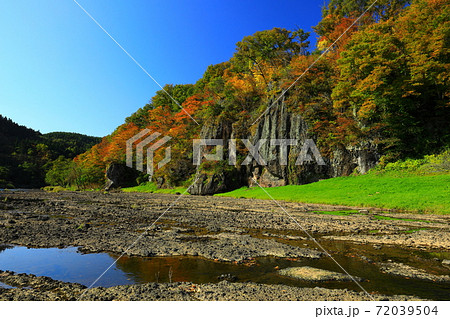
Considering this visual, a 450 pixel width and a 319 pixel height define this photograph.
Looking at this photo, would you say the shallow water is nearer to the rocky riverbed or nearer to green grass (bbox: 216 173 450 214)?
the rocky riverbed

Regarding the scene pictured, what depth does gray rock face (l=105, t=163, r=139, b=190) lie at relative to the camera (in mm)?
59409

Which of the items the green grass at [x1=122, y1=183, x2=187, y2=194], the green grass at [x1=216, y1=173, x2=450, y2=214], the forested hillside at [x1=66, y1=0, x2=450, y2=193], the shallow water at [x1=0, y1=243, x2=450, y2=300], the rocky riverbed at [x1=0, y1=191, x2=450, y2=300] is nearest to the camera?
the rocky riverbed at [x1=0, y1=191, x2=450, y2=300]

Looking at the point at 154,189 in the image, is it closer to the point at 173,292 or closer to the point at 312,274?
the point at 312,274

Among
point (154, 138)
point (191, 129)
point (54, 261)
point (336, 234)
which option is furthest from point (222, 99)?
point (54, 261)

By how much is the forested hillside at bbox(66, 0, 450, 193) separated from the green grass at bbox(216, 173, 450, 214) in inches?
164

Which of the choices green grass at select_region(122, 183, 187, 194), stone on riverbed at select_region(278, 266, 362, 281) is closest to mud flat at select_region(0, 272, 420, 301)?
stone on riverbed at select_region(278, 266, 362, 281)

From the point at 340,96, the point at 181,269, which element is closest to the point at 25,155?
the point at 340,96

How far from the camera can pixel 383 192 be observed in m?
21.6

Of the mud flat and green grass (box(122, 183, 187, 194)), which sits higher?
the mud flat

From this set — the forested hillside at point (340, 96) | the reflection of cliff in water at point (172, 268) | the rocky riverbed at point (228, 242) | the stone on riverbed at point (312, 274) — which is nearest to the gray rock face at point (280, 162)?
the forested hillside at point (340, 96)

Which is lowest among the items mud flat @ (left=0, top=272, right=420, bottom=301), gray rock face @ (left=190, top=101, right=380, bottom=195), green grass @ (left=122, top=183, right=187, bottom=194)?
green grass @ (left=122, top=183, right=187, bottom=194)

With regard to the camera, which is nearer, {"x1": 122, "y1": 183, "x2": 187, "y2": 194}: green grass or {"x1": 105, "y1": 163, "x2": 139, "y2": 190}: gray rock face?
{"x1": 122, "y1": 183, "x2": 187, "y2": 194}: green grass
